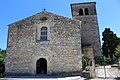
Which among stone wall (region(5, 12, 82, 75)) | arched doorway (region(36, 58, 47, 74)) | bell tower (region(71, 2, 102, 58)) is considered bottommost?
arched doorway (region(36, 58, 47, 74))

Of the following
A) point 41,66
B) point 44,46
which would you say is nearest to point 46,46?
point 44,46

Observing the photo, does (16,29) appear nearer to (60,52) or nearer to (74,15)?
(60,52)

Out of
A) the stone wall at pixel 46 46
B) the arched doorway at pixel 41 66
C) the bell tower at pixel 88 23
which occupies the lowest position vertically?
the arched doorway at pixel 41 66

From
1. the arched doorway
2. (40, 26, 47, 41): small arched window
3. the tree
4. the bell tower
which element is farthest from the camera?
the tree

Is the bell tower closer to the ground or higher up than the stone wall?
higher up

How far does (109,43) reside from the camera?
38.8 meters

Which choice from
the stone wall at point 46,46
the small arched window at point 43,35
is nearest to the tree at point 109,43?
the stone wall at point 46,46

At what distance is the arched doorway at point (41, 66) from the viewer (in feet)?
62.1

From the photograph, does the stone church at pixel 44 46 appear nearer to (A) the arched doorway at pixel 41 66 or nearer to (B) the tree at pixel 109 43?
(A) the arched doorway at pixel 41 66

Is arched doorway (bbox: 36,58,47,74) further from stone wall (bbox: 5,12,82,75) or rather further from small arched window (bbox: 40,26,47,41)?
small arched window (bbox: 40,26,47,41)

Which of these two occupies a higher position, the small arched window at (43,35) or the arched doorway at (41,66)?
the small arched window at (43,35)

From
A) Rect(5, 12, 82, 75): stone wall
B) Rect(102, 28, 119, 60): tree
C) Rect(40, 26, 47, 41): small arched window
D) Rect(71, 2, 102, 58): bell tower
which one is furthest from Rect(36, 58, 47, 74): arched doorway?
Rect(102, 28, 119, 60): tree

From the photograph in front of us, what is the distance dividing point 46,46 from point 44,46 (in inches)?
9.6

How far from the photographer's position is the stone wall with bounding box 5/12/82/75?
18078 millimetres
